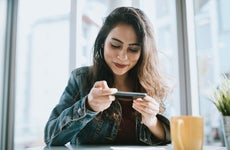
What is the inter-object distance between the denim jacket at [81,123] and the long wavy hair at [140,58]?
2.8 inches

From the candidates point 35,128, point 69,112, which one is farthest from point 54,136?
point 35,128

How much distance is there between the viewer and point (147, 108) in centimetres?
86

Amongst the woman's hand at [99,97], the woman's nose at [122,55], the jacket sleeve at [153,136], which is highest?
the woman's nose at [122,55]

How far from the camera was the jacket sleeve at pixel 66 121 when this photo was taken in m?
0.83

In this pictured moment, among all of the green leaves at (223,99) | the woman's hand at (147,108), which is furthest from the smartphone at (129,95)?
the green leaves at (223,99)

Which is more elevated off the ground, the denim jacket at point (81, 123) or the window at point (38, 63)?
the window at point (38, 63)

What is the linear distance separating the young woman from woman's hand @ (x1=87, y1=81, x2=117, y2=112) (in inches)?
2.2

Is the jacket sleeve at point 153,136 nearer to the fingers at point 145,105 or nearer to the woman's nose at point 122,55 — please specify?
the fingers at point 145,105

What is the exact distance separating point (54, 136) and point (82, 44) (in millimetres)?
406

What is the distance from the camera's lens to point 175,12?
1.09 meters

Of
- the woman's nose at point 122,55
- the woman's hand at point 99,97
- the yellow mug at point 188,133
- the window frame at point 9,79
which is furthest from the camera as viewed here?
the window frame at point 9,79

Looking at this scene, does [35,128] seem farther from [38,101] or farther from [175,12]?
[175,12]

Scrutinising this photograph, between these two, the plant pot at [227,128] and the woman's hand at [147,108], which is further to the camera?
the woman's hand at [147,108]

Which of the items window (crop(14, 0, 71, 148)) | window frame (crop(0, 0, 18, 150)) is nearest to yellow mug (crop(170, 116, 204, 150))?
window (crop(14, 0, 71, 148))
